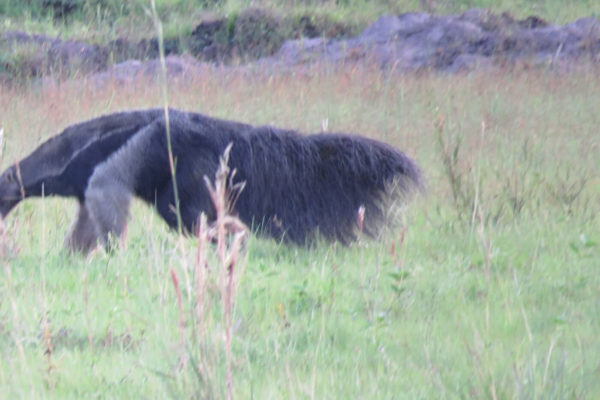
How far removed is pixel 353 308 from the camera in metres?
4.01

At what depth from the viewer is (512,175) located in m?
6.99

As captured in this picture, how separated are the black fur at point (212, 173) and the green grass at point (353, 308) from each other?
0.21 meters

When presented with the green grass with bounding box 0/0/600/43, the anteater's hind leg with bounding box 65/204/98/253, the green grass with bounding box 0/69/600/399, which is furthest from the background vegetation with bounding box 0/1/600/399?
the green grass with bounding box 0/0/600/43

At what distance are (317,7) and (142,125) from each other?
14890 millimetres

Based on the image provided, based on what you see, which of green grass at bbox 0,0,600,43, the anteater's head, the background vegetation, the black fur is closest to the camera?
the background vegetation

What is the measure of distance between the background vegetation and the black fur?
0.64 feet

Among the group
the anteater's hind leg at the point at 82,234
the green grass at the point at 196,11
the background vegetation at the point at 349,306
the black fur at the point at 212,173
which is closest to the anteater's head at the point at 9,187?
the black fur at the point at 212,173

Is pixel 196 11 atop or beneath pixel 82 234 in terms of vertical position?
beneath

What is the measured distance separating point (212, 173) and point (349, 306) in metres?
1.58

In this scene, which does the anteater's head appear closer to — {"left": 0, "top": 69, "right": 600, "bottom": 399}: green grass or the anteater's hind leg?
{"left": 0, "top": 69, "right": 600, "bottom": 399}: green grass

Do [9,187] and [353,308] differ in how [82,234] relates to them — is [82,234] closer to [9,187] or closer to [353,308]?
[9,187]

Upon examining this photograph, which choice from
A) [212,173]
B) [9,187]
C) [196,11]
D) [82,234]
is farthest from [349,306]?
[196,11]

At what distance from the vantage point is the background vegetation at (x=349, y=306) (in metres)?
2.98

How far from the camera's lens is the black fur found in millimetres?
5312
